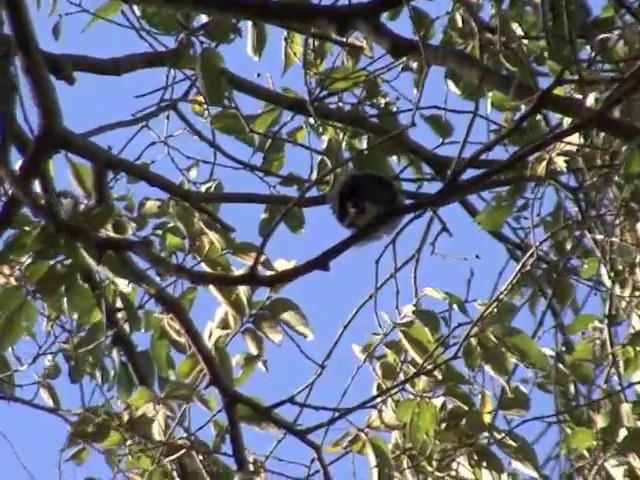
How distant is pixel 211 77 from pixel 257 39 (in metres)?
0.37

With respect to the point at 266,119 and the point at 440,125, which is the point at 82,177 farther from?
the point at 440,125

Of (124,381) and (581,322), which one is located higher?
(124,381)

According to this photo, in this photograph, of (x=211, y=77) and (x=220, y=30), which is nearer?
(x=211, y=77)

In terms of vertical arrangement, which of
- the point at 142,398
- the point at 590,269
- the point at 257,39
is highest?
the point at 257,39

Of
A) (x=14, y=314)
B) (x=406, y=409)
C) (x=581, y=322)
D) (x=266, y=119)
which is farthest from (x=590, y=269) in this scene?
(x=14, y=314)

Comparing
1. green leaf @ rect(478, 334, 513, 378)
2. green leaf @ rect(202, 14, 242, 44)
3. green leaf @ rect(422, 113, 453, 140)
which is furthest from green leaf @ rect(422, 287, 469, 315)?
green leaf @ rect(202, 14, 242, 44)

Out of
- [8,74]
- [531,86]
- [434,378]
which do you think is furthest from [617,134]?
[8,74]

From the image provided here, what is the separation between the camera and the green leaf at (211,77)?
5.71ft

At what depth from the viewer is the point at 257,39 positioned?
208 centimetres

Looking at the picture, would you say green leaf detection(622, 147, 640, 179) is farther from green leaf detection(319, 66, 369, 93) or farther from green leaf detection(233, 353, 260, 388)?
green leaf detection(233, 353, 260, 388)

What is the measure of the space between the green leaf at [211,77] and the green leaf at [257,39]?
32 centimetres

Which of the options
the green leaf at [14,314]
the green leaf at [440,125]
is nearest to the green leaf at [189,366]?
the green leaf at [14,314]

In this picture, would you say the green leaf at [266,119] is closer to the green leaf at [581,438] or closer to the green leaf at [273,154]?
Result: the green leaf at [273,154]

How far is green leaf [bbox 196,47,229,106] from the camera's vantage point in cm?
174
